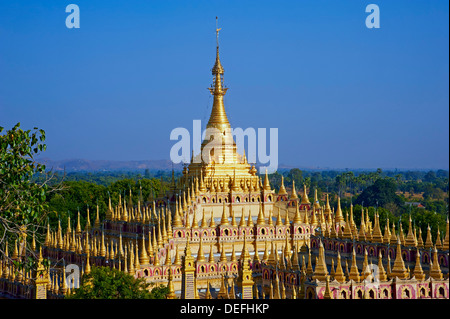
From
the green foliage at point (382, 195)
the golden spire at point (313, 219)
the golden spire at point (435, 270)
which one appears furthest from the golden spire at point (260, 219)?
the green foliage at point (382, 195)

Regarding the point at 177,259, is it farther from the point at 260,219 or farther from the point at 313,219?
the point at 313,219

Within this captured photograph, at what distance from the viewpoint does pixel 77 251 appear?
4597cm

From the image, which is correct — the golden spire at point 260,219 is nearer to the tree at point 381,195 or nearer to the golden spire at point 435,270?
the golden spire at point 435,270

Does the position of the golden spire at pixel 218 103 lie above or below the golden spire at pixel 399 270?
above

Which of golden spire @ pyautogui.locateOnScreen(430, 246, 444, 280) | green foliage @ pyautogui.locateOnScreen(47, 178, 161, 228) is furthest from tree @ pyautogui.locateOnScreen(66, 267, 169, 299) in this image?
green foliage @ pyautogui.locateOnScreen(47, 178, 161, 228)

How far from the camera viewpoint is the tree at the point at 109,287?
1266 inches

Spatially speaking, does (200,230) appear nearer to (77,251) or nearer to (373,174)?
(77,251)

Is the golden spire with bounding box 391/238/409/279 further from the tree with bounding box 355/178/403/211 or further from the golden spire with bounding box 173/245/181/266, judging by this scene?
the tree with bounding box 355/178/403/211

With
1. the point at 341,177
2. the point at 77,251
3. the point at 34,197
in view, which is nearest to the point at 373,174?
the point at 341,177

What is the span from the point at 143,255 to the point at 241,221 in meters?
7.48

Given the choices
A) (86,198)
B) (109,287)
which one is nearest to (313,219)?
(109,287)

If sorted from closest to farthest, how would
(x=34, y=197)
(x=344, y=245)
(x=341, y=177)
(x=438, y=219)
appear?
(x=34, y=197)
(x=344, y=245)
(x=438, y=219)
(x=341, y=177)

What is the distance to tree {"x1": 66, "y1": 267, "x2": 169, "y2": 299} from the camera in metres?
32.2
